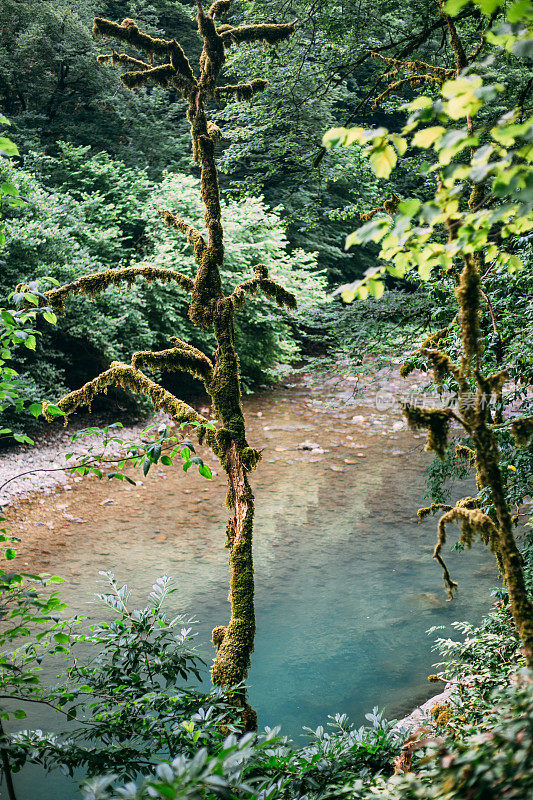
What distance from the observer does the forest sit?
1.50m

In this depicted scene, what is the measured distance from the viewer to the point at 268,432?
10.2 m

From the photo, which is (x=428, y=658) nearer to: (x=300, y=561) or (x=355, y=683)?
(x=355, y=683)

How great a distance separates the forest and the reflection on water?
3 cm

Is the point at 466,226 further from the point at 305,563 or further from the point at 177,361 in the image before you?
the point at 305,563

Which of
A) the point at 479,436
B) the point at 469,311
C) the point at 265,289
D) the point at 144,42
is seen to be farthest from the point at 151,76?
the point at 479,436

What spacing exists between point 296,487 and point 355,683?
3741 mm

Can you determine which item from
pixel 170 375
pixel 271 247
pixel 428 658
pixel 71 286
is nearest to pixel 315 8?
pixel 71 286

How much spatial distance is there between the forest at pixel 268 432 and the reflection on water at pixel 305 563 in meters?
0.03

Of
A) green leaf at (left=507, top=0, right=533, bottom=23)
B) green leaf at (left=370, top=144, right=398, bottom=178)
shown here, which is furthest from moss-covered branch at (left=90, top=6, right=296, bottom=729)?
green leaf at (left=507, top=0, right=533, bottom=23)

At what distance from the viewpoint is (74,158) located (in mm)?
11352

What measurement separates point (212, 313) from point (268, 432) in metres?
6.98

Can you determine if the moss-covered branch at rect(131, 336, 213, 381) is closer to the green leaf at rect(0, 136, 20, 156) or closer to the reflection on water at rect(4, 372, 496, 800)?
the green leaf at rect(0, 136, 20, 156)

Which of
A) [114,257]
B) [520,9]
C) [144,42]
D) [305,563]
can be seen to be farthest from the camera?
[114,257]

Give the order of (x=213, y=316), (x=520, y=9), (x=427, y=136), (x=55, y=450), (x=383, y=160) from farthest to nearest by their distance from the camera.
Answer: (x=55, y=450) < (x=213, y=316) < (x=383, y=160) < (x=427, y=136) < (x=520, y=9)
